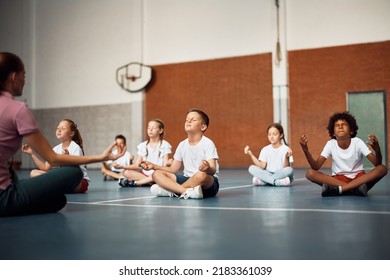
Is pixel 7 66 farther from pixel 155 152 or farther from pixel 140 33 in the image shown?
pixel 140 33

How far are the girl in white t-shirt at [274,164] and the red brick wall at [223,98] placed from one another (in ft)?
15.5

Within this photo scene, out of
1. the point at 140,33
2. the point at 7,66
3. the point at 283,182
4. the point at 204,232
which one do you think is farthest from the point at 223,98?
the point at 204,232

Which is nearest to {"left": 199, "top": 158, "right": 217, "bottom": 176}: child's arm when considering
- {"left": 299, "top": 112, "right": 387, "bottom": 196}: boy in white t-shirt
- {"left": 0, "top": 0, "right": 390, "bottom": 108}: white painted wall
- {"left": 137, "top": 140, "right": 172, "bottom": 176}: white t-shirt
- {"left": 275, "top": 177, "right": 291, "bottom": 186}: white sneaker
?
{"left": 299, "top": 112, "right": 387, "bottom": 196}: boy in white t-shirt

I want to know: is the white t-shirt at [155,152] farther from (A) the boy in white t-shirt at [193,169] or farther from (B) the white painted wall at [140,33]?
(B) the white painted wall at [140,33]

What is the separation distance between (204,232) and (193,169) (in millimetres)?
1679

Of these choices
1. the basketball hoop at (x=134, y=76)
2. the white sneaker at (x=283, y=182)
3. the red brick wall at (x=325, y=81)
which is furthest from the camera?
the basketball hoop at (x=134, y=76)

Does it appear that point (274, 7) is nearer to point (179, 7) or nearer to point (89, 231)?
point (179, 7)

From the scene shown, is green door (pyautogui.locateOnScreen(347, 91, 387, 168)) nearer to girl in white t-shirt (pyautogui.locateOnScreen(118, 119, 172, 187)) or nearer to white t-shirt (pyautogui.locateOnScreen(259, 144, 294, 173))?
white t-shirt (pyautogui.locateOnScreen(259, 144, 294, 173))

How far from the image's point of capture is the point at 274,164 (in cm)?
505

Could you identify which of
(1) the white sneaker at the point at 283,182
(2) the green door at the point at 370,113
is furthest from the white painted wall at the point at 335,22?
(1) the white sneaker at the point at 283,182

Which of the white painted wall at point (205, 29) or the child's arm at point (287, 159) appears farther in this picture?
the white painted wall at point (205, 29)

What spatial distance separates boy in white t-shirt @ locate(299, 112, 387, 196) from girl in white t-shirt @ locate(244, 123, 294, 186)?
1238 millimetres

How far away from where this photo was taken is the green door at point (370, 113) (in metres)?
8.91

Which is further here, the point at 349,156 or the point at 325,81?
the point at 325,81
